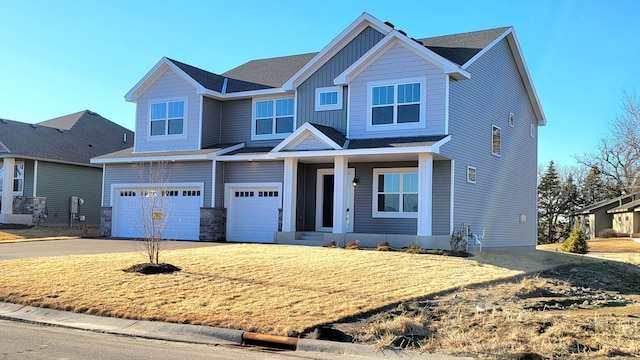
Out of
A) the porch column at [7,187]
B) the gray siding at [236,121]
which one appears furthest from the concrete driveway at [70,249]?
the porch column at [7,187]

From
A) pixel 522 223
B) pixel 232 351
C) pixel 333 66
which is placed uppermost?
pixel 333 66

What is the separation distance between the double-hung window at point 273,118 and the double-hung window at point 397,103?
426 centimetres

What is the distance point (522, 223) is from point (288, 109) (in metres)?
11.5

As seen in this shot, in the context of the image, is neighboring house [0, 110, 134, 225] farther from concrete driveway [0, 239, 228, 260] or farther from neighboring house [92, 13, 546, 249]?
concrete driveway [0, 239, 228, 260]

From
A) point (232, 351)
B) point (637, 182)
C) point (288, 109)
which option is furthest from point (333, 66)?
point (637, 182)

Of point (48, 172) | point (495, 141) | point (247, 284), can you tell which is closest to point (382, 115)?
point (495, 141)

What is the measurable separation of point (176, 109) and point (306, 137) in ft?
24.4

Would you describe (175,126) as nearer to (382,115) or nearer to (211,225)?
(211,225)

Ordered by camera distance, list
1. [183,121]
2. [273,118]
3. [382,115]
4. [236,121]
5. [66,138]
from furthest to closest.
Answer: [66,138]
[236,121]
[183,121]
[273,118]
[382,115]

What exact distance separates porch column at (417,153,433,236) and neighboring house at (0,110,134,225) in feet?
76.4

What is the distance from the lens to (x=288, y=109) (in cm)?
2397

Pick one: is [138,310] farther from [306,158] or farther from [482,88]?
[482,88]

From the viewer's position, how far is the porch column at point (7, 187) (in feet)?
106

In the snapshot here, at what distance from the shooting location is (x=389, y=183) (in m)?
21.5
